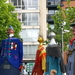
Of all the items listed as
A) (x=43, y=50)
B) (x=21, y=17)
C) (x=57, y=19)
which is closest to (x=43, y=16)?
(x=21, y=17)

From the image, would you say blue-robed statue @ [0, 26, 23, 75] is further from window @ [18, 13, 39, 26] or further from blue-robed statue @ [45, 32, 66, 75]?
window @ [18, 13, 39, 26]

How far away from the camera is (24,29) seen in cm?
4672

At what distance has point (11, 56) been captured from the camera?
10.2 meters

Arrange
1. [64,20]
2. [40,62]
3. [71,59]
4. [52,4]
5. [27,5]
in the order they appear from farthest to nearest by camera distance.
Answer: [52,4] < [27,5] < [64,20] < [40,62] < [71,59]

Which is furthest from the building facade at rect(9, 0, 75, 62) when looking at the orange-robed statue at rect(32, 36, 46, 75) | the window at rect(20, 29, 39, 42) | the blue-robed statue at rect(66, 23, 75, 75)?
the blue-robed statue at rect(66, 23, 75, 75)

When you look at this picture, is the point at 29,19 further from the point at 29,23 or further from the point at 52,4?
the point at 52,4

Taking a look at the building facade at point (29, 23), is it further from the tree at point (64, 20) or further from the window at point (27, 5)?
the tree at point (64, 20)

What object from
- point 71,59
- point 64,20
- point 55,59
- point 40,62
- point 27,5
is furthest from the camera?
point 27,5

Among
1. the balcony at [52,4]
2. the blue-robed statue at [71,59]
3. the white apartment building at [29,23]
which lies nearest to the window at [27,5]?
the white apartment building at [29,23]

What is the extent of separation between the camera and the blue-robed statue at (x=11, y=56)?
400 inches

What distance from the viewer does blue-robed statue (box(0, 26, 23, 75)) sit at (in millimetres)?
10156

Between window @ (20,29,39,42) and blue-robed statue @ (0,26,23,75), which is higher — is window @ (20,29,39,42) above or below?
below

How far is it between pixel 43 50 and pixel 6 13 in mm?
16959

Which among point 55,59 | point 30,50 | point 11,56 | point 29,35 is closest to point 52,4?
point 29,35
